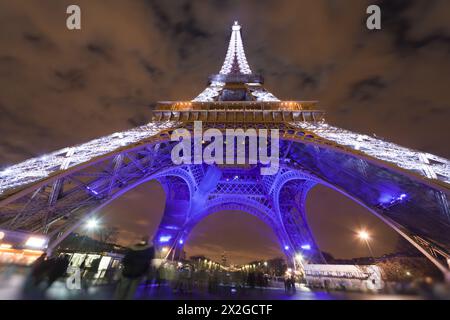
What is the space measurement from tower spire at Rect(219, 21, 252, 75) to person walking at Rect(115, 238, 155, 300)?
3033 cm

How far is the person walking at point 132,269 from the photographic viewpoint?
4242 millimetres

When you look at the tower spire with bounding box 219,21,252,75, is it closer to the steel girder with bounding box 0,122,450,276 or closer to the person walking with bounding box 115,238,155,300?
the steel girder with bounding box 0,122,450,276

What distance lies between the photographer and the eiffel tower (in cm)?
980

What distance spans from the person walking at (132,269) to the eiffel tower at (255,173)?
273 inches

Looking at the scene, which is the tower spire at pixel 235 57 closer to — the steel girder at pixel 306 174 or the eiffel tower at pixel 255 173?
the eiffel tower at pixel 255 173

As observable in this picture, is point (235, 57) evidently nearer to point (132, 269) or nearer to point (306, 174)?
point (306, 174)

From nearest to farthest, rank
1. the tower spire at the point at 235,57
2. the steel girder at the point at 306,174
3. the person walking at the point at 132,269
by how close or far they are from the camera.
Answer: the person walking at the point at 132,269
the steel girder at the point at 306,174
the tower spire at the point at 235,57

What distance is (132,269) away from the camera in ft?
14.0

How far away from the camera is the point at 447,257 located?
9.81 meters

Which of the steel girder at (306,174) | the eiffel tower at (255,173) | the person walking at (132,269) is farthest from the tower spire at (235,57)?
the person walking at (132,269)

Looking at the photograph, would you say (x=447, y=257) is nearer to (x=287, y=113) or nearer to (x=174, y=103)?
(x=287, y=113)

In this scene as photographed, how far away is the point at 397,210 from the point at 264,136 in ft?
30.1

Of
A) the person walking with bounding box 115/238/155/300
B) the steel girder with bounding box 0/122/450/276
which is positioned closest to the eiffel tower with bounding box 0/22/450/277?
the steel girder with bounding box 0/122/450/276

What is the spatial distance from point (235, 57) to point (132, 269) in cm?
3864
